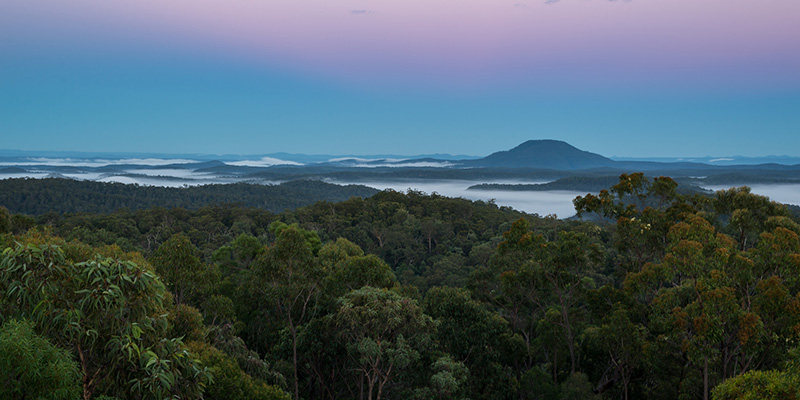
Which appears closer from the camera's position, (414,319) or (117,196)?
(414,319)

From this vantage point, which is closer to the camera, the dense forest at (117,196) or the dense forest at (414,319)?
the dense forest at (414,319)

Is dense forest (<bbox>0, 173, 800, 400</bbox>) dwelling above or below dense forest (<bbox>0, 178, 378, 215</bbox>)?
above

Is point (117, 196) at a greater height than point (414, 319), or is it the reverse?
point (414, 319)

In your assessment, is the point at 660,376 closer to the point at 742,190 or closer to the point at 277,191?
the point at 742,190

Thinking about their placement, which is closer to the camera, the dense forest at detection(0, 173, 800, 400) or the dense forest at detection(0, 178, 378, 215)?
the dense forest at detection(0, 173, 800, 400)

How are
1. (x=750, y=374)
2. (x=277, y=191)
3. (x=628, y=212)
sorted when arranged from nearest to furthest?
(x=750, y=374), (x=628, y=212), (x=277, y=191)

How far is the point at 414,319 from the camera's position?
41.4ft

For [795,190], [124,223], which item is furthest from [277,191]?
[795,190]

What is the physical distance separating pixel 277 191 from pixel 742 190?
143m

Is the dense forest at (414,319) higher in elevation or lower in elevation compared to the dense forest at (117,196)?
higher

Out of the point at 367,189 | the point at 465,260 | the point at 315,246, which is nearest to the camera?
the point at 315,246

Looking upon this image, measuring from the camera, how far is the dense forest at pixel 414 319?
5453mm

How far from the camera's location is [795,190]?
163 metres

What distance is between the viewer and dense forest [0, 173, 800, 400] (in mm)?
5453
